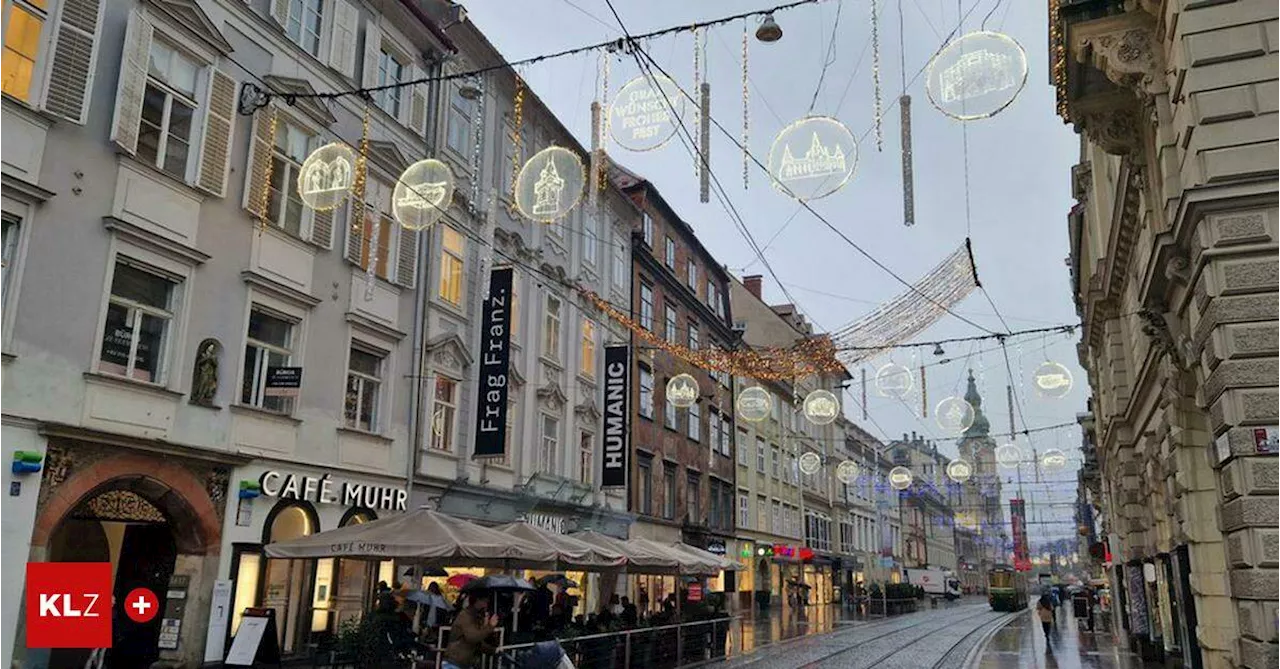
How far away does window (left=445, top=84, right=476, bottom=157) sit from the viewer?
2192 cm

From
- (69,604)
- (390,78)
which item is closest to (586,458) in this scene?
(390,78)

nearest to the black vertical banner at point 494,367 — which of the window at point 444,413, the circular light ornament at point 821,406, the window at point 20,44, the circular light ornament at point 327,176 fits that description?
the window at point 444,413

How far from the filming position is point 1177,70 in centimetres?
1018

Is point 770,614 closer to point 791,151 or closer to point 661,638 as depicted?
point 661,638

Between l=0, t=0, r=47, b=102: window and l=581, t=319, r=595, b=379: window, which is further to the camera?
l=581, t=319, r=595, b=379: window

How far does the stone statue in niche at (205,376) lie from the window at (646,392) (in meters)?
18.9

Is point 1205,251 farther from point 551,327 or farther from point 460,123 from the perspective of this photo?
point 551,327

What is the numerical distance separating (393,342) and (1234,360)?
14753 millimetres

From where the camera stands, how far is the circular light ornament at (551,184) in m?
12.7

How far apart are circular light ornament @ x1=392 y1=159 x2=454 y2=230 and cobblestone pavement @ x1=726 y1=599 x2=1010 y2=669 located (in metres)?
11.0

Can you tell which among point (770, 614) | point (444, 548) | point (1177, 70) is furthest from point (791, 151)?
point (770, 614)

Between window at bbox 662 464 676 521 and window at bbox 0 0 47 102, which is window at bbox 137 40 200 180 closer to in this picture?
window at bbox 0 0 47 102

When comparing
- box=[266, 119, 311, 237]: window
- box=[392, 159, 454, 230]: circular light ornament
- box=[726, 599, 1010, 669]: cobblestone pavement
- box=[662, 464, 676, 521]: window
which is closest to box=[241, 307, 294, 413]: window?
box=[266, 119, 311, 237]: window

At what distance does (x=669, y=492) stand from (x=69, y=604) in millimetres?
29310
